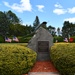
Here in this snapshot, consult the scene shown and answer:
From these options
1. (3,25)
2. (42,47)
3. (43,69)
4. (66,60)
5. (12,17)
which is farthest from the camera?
(12,17)

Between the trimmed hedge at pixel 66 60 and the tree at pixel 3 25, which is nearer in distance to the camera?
the trimmed hedge at pixel 66 60

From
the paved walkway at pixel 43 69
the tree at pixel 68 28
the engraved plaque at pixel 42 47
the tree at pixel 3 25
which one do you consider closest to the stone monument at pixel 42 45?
Result: the engraved plaque at pixel 42 47

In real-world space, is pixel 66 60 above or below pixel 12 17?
below

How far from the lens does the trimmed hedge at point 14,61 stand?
7.19 m

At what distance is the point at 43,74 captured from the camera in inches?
325

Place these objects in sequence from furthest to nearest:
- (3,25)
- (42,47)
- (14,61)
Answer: (3,25) → (42,47) → (14,61)

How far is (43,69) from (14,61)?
2.17 meters

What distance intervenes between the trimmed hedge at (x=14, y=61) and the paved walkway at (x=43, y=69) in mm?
531

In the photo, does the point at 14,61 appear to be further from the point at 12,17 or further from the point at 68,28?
the point at 68,28

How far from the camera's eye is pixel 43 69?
9.12 m

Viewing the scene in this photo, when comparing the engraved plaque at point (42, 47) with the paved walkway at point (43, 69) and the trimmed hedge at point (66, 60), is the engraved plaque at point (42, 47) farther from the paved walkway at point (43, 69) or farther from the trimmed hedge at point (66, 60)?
the trimmed hedge at point (66, 60)

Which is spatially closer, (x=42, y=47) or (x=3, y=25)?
(x=42, y=47)

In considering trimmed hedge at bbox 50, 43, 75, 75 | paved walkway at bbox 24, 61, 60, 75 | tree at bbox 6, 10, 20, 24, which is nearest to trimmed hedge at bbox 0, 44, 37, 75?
paved walkway at bbox 24, 61, 60, 75

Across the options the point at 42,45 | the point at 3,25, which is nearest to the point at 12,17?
the point at 3,25
